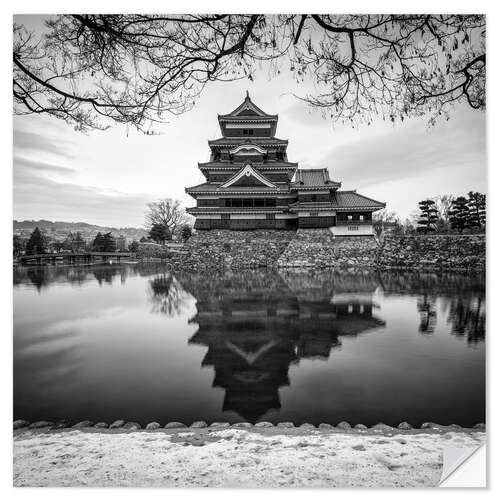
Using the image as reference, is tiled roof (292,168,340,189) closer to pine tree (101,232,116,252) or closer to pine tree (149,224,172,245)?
pine tree (101,232,116,252)

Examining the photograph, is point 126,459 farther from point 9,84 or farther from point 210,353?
point 9,84

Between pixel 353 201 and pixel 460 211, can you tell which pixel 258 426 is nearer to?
pixel 460 211

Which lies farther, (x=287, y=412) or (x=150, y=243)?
(x=150, y=243)

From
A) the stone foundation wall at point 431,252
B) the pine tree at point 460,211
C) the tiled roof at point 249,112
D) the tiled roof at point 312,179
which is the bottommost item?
the stone foundation wall at point 431,252

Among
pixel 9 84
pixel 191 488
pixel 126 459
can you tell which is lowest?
pixel 191 488

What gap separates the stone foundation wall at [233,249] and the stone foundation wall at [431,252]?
495cm

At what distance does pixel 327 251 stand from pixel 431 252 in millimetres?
4560

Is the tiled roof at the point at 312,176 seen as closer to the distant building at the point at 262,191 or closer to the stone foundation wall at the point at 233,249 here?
the distant building at the point at 262,191

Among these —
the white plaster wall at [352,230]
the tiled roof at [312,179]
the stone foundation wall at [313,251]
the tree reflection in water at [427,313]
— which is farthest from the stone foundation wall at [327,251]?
the tree reflection in water at [427,313]

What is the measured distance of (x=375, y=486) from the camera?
6.61ft

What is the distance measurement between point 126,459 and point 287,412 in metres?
1.29

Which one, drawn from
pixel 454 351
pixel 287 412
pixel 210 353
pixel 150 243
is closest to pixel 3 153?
pixel 210 353

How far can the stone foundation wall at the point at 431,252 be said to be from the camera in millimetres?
11727

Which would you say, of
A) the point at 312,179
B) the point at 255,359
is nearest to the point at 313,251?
the point at 312,179
